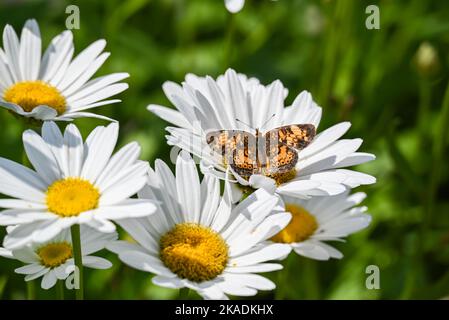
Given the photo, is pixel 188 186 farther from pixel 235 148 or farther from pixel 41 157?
pixel 41 157

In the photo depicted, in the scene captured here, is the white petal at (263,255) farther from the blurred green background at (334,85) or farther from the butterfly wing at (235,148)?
the blurred green background at (334,85)

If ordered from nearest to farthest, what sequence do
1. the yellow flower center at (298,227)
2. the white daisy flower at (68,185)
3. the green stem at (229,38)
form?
the white daisy flower at (68,185) < the yellow flower center at (298,227) < the green stem at (229,38)

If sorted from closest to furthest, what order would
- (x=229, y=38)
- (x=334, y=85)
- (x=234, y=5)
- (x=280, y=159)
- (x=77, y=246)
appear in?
(x=77, y=246)
(x=280, y=159)
(x=234, y=5)
(x=229, y=38)
(x=334, y=85)

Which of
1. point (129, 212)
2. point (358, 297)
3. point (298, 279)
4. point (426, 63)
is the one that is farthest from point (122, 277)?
point (426, 63)

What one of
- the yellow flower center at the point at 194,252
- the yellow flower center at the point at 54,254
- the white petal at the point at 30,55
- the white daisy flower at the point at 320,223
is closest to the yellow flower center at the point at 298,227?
the white daisy flower at the point at 320,223

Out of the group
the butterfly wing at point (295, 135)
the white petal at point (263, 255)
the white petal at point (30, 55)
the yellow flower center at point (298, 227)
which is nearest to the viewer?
the white petal at point (263, 255)

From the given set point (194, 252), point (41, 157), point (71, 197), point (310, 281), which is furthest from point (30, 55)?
point (310, 281)

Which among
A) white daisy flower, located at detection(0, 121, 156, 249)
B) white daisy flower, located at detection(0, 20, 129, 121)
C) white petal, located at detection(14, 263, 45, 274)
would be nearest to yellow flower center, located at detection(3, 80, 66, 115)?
white daisy flower, located at detection(0, 20, 129, 121)
